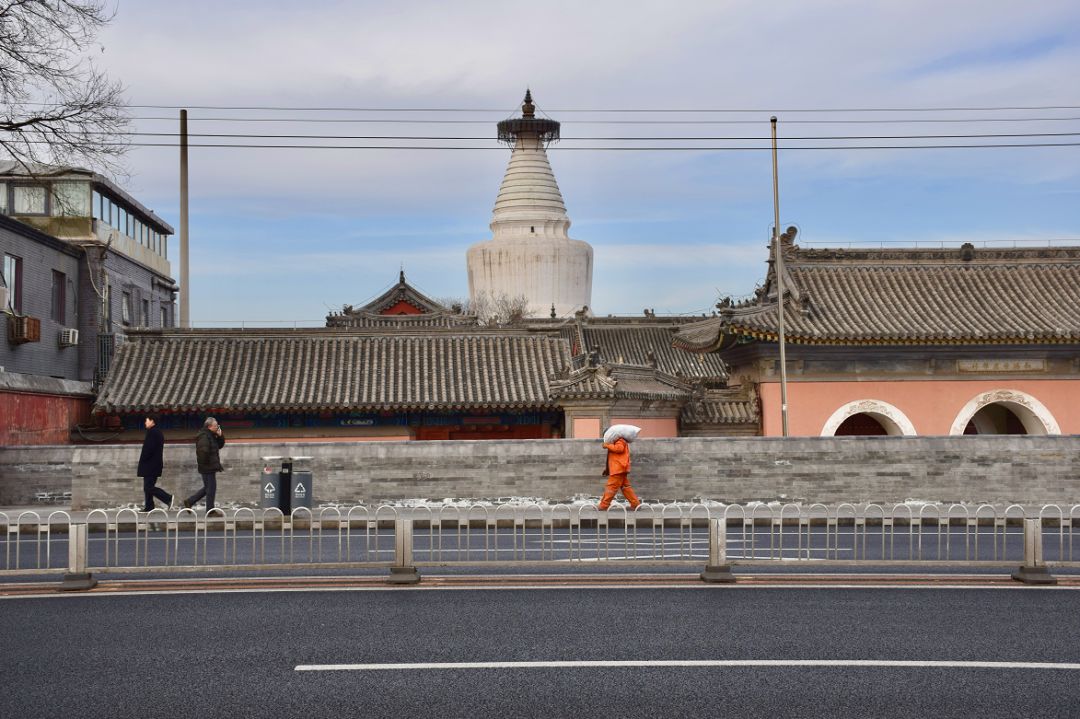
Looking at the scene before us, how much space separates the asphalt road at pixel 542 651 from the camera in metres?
7.31

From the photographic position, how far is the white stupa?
65.3 metres

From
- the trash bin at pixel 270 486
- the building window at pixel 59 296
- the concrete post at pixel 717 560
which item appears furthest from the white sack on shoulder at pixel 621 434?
the building window at pixel 59 296

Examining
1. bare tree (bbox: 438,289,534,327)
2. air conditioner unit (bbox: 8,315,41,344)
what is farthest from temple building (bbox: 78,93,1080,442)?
bare tree (bbox: 438,289,534,327)

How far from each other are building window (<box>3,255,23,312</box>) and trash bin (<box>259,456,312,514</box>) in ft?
38.8

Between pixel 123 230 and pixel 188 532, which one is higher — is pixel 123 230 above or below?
above

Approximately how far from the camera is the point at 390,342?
3091cm

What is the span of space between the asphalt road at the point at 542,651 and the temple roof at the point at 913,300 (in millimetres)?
17847

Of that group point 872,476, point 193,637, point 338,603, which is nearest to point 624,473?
point 872,476

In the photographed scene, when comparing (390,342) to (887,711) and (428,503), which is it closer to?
(428,503)

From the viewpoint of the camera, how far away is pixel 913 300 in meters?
31.1

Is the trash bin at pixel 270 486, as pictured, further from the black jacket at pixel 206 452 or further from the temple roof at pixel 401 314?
the temple roof at pixel 401 314

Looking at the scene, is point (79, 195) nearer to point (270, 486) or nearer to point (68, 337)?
point (68, 337)

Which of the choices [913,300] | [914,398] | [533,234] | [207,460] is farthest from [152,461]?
[533,234]

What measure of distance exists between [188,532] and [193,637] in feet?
32.3
